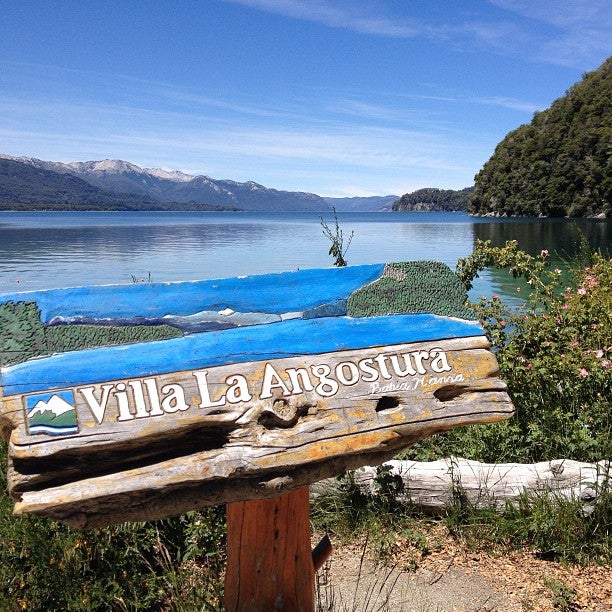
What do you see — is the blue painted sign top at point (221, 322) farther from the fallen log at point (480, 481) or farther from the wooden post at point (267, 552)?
the fallen log at point (480, 481)

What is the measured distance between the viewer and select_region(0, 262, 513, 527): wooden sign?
1.76 m

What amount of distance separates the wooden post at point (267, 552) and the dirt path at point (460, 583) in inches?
35.0

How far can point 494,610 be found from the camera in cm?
347

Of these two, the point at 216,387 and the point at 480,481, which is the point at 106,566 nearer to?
the point at 216,387

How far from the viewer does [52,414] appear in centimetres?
174

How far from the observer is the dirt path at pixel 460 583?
11.4 feet

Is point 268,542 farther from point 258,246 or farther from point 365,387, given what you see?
point 258,246

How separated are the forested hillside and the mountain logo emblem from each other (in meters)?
88.8

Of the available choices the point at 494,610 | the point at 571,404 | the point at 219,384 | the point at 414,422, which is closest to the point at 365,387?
the point at 414,422

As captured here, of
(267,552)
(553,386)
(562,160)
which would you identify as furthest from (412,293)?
(562,160)

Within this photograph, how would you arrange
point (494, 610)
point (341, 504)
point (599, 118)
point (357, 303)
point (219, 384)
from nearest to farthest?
point (219, 384) < point (357, 303) < point (494, 610) < point (341, 504) < point (599, 118)

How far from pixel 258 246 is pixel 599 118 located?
2596 inches

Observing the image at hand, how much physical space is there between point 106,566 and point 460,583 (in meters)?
2.17

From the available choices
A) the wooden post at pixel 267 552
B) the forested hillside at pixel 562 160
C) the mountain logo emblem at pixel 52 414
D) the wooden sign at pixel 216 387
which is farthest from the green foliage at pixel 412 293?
the forested hillside at pixel 562 160
